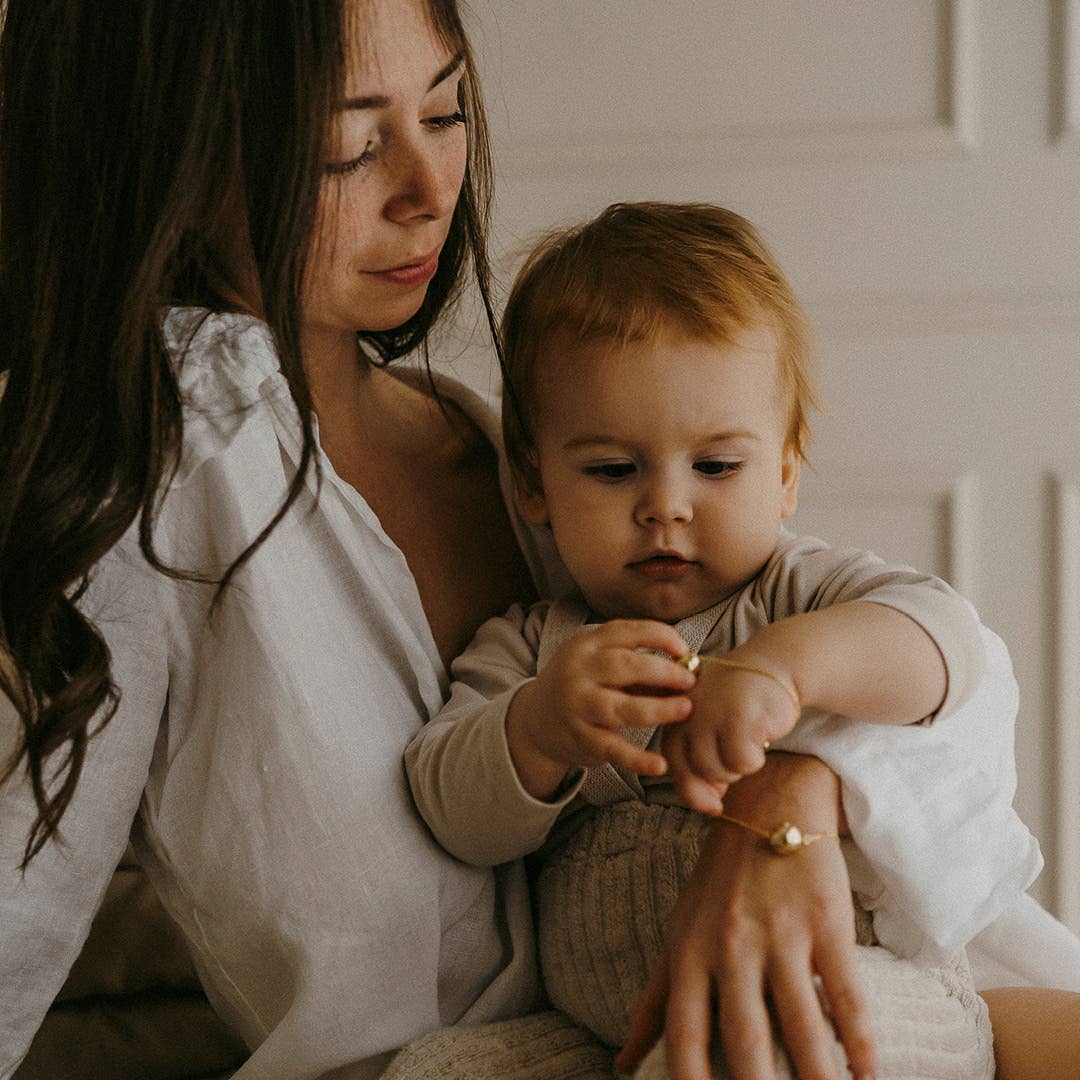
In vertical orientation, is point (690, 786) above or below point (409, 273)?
below

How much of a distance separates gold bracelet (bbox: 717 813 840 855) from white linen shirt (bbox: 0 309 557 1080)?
25 cm

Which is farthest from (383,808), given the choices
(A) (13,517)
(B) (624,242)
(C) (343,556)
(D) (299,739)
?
(B) (624,242)

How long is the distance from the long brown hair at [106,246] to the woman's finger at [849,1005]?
44 cm

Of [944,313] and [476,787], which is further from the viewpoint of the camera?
[944,313]

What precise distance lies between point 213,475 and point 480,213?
0.45 m

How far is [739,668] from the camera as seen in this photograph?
74cm

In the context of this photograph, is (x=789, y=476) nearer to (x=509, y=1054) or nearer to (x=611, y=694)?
(x=611, y=694)

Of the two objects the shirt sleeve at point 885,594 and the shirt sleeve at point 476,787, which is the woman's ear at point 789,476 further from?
the shirt sleeve at point 476,787

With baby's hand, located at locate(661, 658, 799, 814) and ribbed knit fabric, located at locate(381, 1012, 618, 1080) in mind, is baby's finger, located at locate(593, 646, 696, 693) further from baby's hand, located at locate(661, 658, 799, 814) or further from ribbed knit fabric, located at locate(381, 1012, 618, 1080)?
ribbed knit fabric, located at locate(381, 1012, 618, 1080)

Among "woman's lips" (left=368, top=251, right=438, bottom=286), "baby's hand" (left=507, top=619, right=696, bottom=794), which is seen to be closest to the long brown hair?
"woman's lips" (left=368, top=251, right=438, bottom=286)

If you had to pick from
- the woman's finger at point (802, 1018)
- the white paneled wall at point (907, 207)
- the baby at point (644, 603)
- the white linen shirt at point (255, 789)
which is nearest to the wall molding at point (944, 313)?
the white paneled wall at point (907, 207)

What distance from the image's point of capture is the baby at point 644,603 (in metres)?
0.78

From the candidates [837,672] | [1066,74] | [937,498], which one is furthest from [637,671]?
[1066,74]

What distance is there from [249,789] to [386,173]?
0.45m
